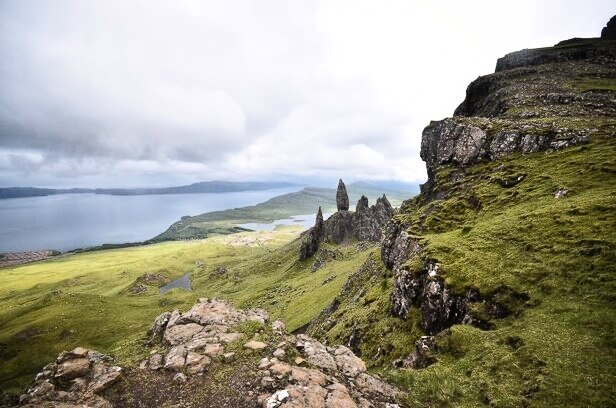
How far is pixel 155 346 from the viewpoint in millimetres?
23719

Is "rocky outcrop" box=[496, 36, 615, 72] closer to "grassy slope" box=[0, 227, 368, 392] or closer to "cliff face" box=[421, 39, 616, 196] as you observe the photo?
"cliff face" box=[421, 39, 616, 196]

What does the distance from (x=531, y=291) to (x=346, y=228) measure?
14189 cm

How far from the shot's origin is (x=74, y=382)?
18859mm

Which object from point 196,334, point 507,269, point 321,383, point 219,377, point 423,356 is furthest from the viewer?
point 507,269

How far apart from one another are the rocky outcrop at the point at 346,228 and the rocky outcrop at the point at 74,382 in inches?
5315

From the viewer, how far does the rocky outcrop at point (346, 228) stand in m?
156

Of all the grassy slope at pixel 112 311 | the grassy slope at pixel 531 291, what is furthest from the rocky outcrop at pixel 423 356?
the grassy slope at pixel 112 311

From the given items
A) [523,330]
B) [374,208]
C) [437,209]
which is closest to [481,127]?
[437,209]

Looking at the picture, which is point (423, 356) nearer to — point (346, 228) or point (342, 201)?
point (346, 228)

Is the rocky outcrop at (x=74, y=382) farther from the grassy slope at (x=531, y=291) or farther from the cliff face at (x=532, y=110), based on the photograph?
the cliff face at (x=532, y=110)

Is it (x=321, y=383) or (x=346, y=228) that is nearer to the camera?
(x=321, y=383)

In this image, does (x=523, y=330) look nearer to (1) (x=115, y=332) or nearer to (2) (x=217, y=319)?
(2) (x=217, y=319)

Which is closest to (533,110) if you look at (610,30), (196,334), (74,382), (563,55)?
(563,55)

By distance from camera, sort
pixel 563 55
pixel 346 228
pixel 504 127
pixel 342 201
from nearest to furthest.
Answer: pixel 504 127 < pixel 563 55 < pixel 346 228 < pixel 342 201
